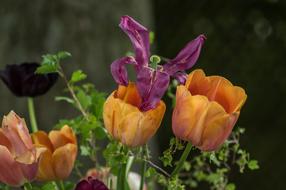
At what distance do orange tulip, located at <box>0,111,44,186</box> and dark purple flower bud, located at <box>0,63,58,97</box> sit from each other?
0.18 meters

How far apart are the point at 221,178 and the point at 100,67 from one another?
84 centimetres

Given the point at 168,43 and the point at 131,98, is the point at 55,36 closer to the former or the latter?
the point at 131,98

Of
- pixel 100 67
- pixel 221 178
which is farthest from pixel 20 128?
pixel 100 67

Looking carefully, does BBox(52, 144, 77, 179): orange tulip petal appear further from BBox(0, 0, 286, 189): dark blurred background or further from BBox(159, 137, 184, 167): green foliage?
BBox(0, 0, 286, 189): dark blurred background

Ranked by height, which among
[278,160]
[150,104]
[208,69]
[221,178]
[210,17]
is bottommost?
[278,160]

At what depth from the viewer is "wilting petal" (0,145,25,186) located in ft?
1.84

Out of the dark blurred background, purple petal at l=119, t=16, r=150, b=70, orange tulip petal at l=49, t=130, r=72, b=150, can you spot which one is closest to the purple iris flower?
purple petal at l=119, t=16, r=150, b=70

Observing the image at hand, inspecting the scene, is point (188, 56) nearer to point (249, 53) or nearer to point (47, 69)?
point (47, 69)

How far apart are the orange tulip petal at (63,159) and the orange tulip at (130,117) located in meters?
0.07

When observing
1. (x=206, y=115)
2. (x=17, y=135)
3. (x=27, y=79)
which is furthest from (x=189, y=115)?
(x=27, y=79)

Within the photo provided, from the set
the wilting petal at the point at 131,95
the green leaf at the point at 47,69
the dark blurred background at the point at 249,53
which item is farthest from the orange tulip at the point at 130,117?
the dark blurred background at the point at 249,53

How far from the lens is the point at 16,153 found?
56 centimetres

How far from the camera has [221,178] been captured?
0.73 m

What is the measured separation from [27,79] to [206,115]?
262 mm
